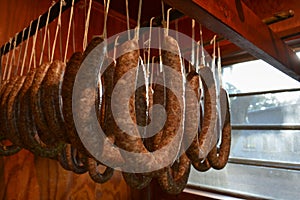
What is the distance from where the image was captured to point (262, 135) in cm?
153

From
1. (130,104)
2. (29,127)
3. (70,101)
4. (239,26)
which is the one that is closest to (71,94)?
(70,101)

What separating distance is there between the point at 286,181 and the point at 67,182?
→ 4.56 feet

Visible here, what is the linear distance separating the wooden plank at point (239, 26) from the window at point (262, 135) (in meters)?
0.60

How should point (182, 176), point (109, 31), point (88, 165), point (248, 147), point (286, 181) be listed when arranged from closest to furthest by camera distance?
point (182, 176)
point (88, 165)
point (286, 181)
point (248, 147)
point (109, 31)

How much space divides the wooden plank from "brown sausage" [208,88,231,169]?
207 millimetres

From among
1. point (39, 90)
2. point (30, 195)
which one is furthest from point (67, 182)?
point (39, 90)

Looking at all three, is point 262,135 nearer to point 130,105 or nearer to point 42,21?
point 130,105

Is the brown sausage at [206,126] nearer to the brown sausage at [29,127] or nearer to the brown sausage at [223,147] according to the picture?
the brown sausage at [223,147]

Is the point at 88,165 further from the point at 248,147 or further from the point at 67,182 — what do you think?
the point at 248,147

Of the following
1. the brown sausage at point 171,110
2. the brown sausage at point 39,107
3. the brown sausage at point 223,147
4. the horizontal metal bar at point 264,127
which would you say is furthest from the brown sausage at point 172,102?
the horizontal metal bar at point 264,127

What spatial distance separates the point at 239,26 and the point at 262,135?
110 cm

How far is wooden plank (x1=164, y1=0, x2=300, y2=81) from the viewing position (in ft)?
1.75

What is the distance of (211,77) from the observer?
773 mm

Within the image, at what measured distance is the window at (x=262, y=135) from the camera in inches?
55.1
